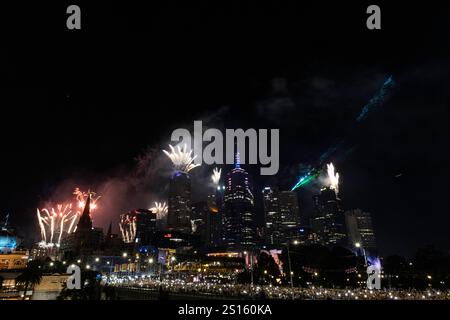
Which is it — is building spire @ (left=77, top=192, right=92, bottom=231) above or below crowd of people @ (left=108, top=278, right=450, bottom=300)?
above

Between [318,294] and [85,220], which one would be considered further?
[85,220]

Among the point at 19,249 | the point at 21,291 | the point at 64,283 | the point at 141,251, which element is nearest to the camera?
the point at 21,291

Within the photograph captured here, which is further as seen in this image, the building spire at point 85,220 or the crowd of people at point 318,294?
the building spire at point 85,220

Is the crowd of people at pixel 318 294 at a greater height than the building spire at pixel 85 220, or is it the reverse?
the building spire at pixel 85 220

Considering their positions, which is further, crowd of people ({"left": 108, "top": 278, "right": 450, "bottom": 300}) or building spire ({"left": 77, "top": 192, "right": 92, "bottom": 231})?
building spire ({"left": 77, "top": 192, "right": 92, "bottom": 231})

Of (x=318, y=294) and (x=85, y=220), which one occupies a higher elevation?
(x=85, y=220)
